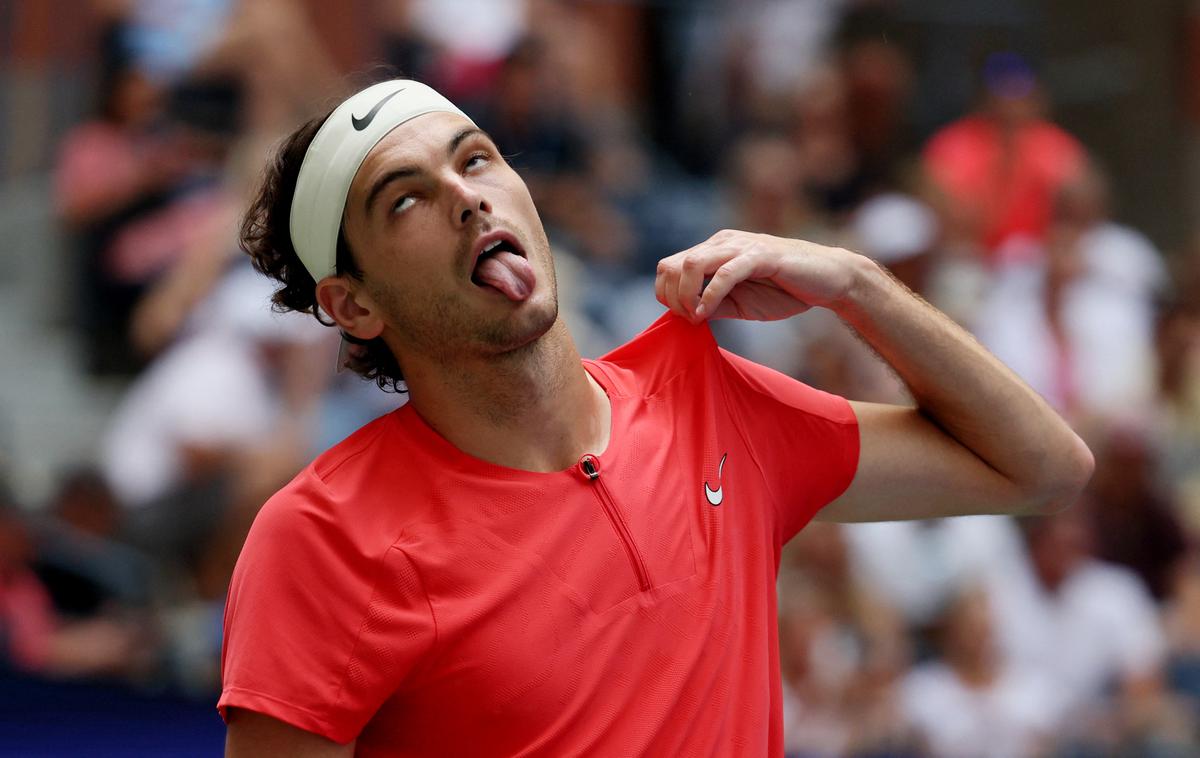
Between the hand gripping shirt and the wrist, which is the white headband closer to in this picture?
the hand gripping shirt

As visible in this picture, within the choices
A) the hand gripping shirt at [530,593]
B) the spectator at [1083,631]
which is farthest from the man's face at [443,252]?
the spectator at [1083,631]

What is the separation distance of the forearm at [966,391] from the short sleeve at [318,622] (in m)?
0.89

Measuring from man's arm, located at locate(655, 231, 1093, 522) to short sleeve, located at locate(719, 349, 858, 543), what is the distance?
0.14 ft

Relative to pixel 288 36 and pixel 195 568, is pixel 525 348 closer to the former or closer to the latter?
pixel 195 568

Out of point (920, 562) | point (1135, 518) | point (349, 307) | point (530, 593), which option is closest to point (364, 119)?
point (349, 307)

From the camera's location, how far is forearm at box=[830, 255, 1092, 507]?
254 cm

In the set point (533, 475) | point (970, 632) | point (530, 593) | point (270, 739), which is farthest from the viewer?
point (970, 632)

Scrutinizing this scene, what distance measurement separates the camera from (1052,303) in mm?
6457

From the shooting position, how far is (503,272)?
2293 mm

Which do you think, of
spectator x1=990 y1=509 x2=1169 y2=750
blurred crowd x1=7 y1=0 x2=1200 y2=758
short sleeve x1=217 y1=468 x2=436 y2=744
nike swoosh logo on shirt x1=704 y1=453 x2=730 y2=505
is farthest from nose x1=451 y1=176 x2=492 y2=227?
spectator x1=990 y1=509 x2=1169 y2=750

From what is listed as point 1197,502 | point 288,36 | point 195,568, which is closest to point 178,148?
point 288,36

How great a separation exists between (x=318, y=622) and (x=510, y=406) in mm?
464

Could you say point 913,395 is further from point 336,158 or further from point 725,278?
point 336,158

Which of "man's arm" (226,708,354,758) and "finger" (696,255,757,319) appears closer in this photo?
"man's arm" (226,708,354,758)
